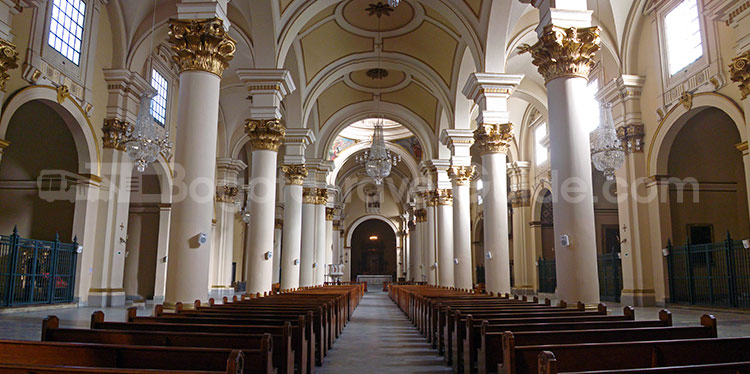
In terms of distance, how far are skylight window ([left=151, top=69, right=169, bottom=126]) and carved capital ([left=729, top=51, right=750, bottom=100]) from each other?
14.3m

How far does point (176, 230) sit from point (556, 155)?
528 cm

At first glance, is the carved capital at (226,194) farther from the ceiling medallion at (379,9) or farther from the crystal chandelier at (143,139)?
the ceiling medallion at (379,9)

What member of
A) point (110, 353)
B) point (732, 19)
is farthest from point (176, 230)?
point (732, 19)

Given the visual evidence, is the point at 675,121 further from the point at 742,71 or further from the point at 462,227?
the point at 462,227

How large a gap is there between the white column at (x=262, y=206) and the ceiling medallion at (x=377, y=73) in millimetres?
7596

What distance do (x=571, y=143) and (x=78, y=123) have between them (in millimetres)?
10948

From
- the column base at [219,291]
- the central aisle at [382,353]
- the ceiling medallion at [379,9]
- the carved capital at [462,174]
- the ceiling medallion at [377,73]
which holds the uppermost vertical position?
the ceiling medallion at [379,9]

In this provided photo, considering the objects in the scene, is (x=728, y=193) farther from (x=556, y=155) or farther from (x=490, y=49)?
(x=556, y=155)

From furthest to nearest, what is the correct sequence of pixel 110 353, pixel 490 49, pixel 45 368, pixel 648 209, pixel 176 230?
pixel 648 209, pixel 490 49, pixel 176 230, pixel 110 353, pixel 45 368

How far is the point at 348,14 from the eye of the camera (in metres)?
14.0

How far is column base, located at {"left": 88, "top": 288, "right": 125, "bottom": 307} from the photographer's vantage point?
1255cm

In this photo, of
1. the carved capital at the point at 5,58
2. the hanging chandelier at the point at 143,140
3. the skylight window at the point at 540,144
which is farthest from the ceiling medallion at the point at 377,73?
the carved capital at the point at 5,58

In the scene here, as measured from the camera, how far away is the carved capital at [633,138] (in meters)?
13.1

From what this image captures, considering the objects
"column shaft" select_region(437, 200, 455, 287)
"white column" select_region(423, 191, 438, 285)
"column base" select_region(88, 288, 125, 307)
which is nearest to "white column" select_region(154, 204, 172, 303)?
"column base" select_region(88, 288, 125, 307)
